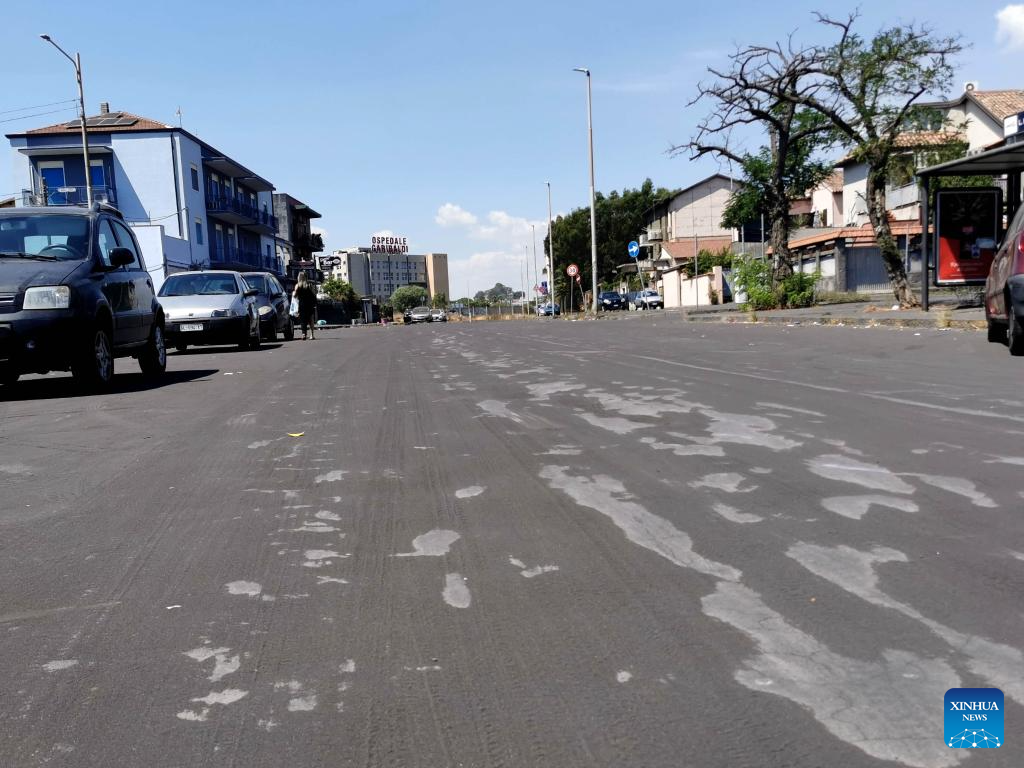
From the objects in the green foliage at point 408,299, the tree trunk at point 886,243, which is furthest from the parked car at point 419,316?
the green foliage at point 408,299

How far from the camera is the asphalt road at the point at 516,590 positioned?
7.16 feet

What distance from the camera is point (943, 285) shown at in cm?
1778

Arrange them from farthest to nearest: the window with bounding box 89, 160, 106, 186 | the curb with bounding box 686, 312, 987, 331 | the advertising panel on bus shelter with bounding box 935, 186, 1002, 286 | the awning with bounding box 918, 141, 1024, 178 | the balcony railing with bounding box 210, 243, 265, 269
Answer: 1. the balcony railing with bounding box 210, 243, 265, 269
2. the window with bounding box 89, 160, 106, 186
3. the advertising panel on bus shelter with bounding box 935, 186, 1002, 286
4. the awning with bounding box 918, 141, 1024, 178
5. the curb with bounding box 686, 312, 987, 331

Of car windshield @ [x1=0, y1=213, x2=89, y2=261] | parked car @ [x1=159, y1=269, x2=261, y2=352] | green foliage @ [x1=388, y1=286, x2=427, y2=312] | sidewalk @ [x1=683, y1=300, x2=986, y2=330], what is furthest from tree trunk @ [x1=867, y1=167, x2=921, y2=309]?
green foliage @ [x1=388, y1=286, x2=427, y2=312]

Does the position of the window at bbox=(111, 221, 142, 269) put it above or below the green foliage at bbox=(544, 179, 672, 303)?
below

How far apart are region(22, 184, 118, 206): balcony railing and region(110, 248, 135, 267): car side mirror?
38638mm

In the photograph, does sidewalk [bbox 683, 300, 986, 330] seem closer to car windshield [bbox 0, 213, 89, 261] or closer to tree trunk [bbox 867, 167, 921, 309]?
tree trunk [bbox 867, 167, 921, 309]

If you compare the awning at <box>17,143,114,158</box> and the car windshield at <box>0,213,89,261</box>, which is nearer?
the car windshield at <box>0,213,89,261</box>

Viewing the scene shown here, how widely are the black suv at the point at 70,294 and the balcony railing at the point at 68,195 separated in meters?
38.1

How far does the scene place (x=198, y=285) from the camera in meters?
17.4

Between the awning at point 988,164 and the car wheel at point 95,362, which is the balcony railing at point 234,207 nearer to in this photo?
the awning at point 988,164

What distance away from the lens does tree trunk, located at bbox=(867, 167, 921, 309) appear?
71.8 ft

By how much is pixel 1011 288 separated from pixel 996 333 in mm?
2607

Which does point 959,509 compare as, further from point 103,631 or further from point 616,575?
point 103,631
